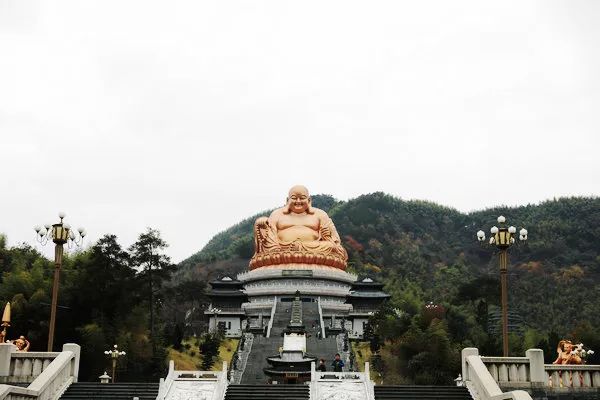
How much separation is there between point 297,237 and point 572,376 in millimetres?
31992

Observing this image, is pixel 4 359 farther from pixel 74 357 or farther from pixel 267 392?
pixel 267 392

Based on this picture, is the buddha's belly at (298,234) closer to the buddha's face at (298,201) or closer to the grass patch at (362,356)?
the buddha's face at (298,201)

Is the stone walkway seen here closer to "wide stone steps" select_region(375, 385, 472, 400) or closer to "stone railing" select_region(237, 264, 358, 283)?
"stone railing" select_region(237, 264, 358, 283)

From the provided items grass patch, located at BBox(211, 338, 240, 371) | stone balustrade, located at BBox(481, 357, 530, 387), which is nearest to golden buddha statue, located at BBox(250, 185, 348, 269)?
grass patch, located at BBox(211, 338, 240, 371)

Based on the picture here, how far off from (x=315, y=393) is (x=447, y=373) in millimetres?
15761

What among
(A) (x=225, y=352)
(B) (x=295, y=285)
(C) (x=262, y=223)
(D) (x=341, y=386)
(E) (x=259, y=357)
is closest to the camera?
(D) (x=341, y=386)

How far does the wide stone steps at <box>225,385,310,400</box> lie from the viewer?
55.7 feet

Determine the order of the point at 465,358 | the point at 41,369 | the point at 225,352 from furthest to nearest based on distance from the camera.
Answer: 1. the point at 225,352
2. the point at 465,358
3. the point at 41,369

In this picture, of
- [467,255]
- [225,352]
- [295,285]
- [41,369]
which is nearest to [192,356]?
[225,352]

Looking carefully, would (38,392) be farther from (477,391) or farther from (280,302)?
(280,302)

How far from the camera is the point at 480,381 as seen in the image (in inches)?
635

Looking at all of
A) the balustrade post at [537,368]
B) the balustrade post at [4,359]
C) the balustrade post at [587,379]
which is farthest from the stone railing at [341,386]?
the balustrade post at [4,359]

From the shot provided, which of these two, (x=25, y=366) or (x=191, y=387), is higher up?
(x=25, y=366)

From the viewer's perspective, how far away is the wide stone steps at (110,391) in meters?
16.8
